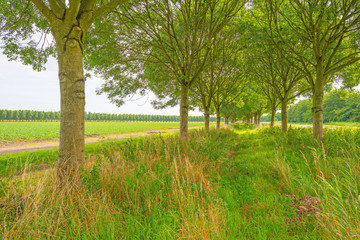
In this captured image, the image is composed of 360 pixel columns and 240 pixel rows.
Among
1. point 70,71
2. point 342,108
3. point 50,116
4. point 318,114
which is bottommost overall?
point 318,114

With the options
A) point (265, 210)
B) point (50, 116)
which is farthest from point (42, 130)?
point (50, 116)

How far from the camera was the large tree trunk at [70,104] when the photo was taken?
3.27 metres

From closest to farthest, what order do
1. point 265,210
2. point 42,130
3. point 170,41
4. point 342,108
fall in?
point 265,210 < point 170,41 < point 42,130 < point 342,108

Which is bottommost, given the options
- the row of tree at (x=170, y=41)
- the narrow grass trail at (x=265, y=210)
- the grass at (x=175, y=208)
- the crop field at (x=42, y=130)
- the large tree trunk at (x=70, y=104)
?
the crop field at (x=42, y=130)

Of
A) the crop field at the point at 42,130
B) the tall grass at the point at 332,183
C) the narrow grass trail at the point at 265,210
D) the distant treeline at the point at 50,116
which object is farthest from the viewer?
the distant treeline at the point at 50,116

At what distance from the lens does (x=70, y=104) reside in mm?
3330

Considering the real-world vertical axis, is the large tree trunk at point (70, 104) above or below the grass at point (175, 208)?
above

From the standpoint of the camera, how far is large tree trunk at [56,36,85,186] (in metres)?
3.27

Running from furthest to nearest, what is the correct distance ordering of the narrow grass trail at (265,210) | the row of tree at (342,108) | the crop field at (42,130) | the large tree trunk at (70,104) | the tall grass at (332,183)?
the row of tree at (342,108)
the crop field at (42,130)
the large tree trunk at (70,104)
the narrow grass trail at (265,210)
the tall grass at (332,183)

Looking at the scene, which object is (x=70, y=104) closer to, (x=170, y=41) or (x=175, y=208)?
(x=175, y=208)

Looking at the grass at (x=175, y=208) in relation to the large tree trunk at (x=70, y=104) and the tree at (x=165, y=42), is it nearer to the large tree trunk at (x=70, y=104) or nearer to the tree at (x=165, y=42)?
the large tree trunk at (x=70, y=104)

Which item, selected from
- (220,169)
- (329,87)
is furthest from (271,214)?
(329,87)

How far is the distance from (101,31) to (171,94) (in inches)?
251

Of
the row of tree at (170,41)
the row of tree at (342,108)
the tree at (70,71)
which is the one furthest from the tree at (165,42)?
the row of tree at (342,108)
